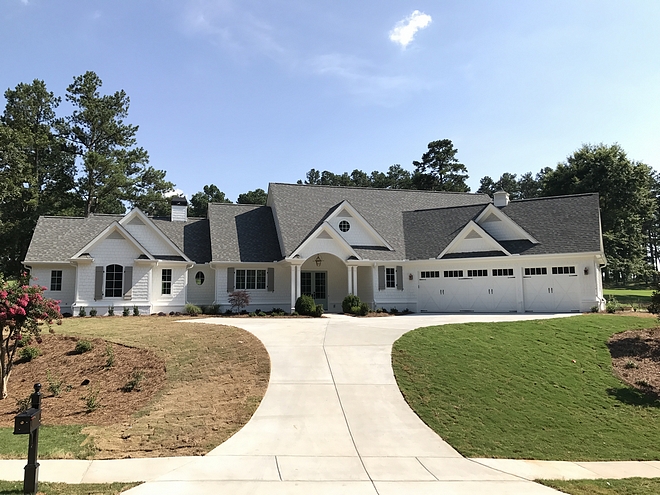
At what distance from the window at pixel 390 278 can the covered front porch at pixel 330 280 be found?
96cm

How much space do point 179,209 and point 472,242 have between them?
18697 mm

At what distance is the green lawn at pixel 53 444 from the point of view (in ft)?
23.3

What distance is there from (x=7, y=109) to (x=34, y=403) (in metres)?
41.7

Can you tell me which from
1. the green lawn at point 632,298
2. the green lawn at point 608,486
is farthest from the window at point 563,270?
the green lawn at point 608,486

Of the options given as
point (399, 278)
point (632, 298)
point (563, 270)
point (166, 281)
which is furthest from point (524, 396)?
point (632, 298)

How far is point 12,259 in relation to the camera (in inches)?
1414

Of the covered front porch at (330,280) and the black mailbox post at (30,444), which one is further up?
the covered front porch at (330,280)

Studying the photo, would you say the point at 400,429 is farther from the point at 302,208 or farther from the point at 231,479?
the point at 302,208

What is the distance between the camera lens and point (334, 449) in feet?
24.9

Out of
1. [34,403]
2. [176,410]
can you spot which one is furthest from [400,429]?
[34,403]

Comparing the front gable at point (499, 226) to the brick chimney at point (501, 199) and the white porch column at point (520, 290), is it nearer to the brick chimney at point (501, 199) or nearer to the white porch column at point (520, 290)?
the brick chimney at point (501, 199)

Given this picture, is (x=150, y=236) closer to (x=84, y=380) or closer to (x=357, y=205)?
(x=357, y=205)

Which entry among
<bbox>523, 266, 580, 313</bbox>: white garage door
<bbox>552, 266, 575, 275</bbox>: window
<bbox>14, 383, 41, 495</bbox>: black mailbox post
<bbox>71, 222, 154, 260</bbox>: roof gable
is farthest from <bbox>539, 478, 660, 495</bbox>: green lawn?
<bbox>71, 222, 154, 260</bbox>: roof gable

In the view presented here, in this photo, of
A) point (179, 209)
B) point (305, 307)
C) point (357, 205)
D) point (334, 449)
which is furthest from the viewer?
point (357, 205)
